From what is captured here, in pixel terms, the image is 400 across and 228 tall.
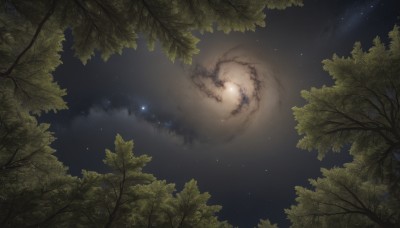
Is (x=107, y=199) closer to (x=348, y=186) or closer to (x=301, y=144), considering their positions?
(x=301, y=144)

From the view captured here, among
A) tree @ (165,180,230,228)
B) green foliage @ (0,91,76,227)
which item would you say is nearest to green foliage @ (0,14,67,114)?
green foliage @ (0,91,76,227)

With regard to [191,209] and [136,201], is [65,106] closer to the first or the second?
[136,201]

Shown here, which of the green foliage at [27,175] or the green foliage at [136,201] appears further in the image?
the green foliage at [136,201]

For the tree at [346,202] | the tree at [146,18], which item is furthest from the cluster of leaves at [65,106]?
the tree at [346,202]

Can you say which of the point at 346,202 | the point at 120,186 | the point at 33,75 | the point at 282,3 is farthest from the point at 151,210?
the point at 346,202

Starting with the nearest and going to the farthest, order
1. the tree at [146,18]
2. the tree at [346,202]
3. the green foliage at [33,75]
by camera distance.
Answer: the tree at [146,18] < the green foliage at [33,75] < the tree at [346,202]

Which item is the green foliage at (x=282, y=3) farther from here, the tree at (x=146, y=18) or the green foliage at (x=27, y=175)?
the green foliage at (x=27, y=175)

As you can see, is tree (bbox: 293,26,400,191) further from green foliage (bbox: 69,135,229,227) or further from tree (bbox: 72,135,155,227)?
tree (bbox: 72,135,155,227)
